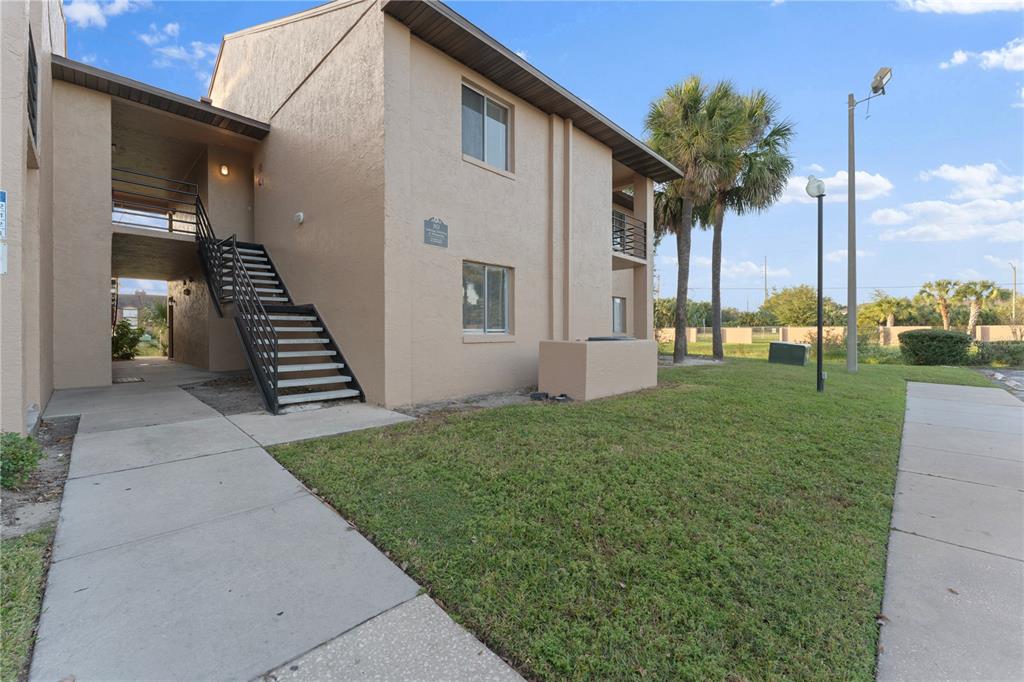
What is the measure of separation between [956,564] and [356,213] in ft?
25.8

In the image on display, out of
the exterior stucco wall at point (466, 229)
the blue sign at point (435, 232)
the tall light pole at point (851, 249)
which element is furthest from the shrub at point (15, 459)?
the tall light pole at point (851, 249)

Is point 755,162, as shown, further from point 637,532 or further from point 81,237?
point 81,237

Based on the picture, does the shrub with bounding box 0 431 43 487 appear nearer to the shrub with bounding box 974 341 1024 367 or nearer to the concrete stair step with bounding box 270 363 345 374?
the concrete stair step with bounding box 270 363 345 374

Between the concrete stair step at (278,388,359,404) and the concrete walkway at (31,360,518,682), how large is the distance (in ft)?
7.83

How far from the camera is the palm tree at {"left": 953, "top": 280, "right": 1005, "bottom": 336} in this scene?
37.9 m

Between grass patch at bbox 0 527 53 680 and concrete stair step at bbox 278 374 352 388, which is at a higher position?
concrete stair step at bbox 278 374 352 388

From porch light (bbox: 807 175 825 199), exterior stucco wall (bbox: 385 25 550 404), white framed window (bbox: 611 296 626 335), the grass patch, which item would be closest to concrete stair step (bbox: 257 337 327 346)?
exterior stucco wall (bbox: 385 25 550 404)

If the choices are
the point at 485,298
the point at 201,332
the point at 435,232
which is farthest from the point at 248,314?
the point at 201,332

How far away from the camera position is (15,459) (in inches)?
133

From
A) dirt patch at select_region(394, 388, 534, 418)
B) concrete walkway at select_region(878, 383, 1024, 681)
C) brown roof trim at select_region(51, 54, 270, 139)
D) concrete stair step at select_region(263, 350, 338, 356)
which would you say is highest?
brown roof trim at select_region(51, 54, 270, 139)

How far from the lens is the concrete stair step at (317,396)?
632cm

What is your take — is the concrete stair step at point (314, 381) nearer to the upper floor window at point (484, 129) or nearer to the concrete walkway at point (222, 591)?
the concrete walkway at point (222, 591)

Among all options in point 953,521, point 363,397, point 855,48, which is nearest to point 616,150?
point 855,48

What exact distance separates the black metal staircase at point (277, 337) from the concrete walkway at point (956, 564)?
259 inches
